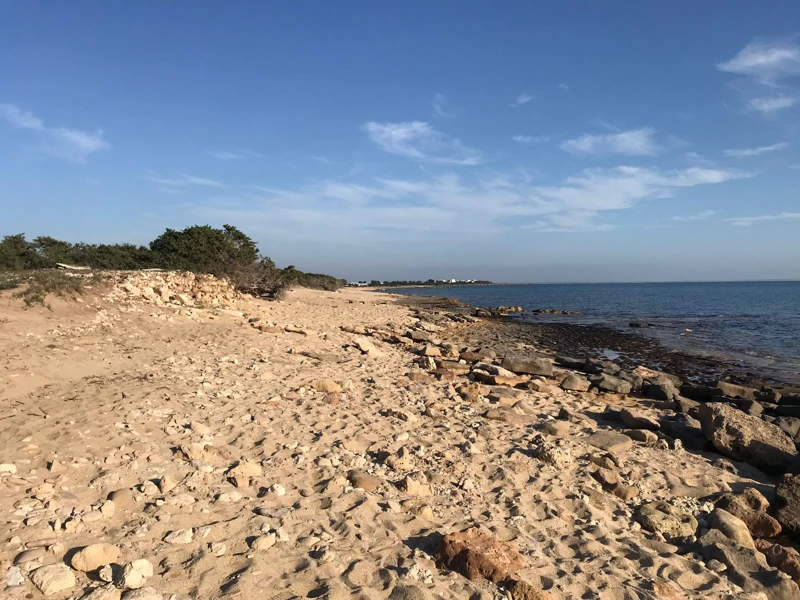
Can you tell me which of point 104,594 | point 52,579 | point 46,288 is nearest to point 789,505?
point 104,594

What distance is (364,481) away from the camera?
5031mm

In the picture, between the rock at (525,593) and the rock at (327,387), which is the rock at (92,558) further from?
the rock at (327,387)

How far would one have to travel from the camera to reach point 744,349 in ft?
69.1

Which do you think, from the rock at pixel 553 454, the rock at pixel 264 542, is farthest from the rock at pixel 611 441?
the rock at pixel 264 542

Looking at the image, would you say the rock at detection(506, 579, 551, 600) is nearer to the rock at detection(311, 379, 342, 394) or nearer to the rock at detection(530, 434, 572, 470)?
the rock at detection(530, 434, 572, 470)

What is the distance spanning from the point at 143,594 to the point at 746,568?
4.67 metres

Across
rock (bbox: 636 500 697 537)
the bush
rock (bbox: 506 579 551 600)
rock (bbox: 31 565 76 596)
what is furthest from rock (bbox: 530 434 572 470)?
the bush

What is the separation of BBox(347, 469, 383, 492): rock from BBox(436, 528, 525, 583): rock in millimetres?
1229

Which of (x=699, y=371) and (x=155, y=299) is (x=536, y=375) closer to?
(x=699, y=371)

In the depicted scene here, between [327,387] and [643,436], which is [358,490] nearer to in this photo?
[327,387]

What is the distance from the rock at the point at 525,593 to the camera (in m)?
3.38

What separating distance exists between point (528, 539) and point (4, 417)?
6399 millimetres

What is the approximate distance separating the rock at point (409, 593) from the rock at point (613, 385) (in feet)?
30.8

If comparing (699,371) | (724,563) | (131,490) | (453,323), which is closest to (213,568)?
(131,490)
